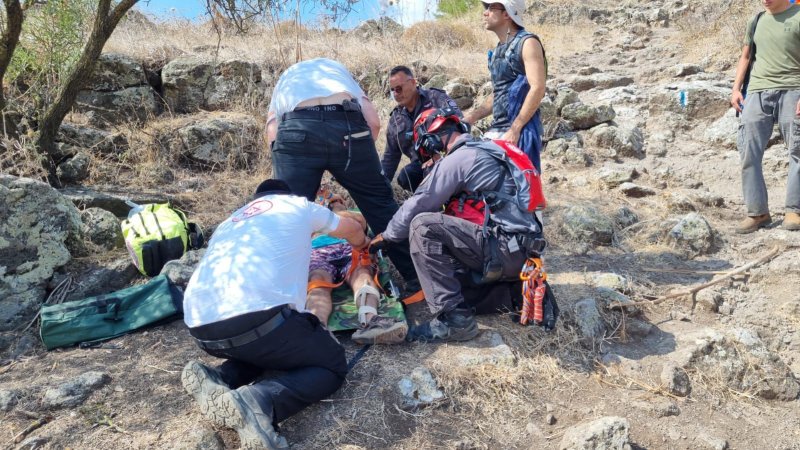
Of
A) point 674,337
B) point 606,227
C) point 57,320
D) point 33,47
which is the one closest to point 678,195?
point 606,227

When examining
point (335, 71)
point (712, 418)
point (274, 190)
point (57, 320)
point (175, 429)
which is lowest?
point (712, 418)

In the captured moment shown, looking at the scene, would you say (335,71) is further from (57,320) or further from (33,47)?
(33,47)

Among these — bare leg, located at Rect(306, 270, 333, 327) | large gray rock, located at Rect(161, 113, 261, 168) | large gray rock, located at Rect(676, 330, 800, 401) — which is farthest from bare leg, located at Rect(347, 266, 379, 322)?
large gray rock, located at Rect(161, 113, 261, 168)

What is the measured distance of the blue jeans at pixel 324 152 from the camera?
11.6 feet

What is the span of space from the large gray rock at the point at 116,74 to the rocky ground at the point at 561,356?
142 cm

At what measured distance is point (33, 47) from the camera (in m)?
5.73

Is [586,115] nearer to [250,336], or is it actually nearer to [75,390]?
[250,336]

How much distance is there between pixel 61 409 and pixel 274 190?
57.8 inches

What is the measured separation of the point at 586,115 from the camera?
275 inches

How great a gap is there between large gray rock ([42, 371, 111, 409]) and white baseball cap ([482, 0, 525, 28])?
3.14m

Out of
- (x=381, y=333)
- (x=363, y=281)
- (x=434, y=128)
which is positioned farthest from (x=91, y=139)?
(x=381, y=333)

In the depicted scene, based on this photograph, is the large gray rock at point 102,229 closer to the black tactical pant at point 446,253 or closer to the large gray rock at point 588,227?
the black tactical pant at point 446,253

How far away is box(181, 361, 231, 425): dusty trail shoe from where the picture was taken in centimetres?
252

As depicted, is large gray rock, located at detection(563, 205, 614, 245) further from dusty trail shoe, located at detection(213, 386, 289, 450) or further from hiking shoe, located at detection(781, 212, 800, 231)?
dusty trail shoe, located at detection(213, 386, 289, 450)
